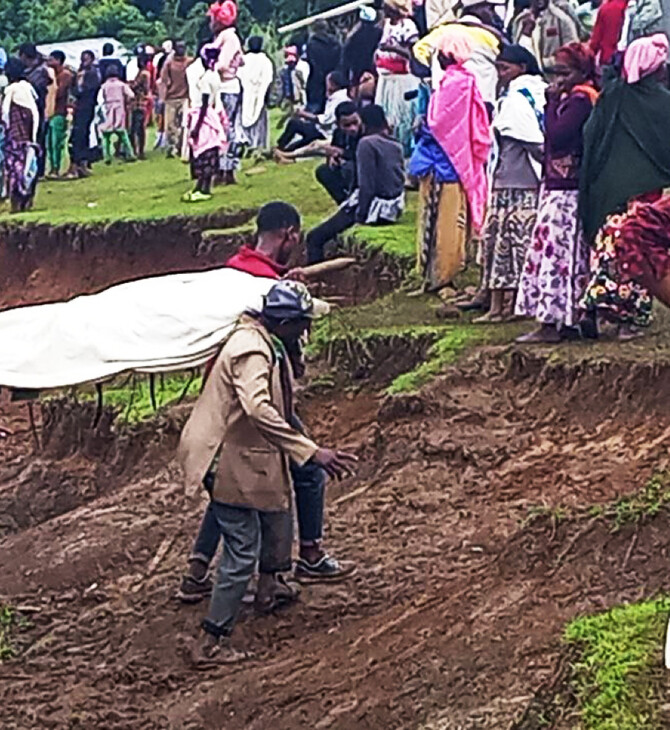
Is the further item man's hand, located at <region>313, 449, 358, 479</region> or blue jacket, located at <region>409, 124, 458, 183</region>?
blue jacket, located at <region>409, 124, 458, 183</region>

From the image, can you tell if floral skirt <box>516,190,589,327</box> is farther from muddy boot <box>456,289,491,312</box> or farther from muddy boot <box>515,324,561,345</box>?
muddy boot <box>456,289,491,312</box>

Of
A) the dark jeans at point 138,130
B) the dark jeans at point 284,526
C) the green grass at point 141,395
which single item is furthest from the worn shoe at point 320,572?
the dark jeans at point 138,130

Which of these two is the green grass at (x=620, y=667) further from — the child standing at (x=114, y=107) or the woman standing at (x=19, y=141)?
the child standing at (x=114, y=107)

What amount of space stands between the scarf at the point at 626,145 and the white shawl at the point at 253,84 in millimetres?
11512

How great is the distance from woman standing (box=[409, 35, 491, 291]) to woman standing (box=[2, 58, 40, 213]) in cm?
876

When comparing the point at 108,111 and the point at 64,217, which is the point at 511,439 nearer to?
the point at 64,217

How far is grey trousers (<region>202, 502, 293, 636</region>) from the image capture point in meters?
7.49

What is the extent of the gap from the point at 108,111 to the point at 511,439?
49.1 ft

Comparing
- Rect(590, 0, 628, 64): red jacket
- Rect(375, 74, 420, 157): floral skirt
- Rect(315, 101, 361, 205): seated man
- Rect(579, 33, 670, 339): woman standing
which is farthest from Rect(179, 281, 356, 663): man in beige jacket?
Rect(375, 74, 420, 157): floral skirt

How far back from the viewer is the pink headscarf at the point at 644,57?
30.0ft

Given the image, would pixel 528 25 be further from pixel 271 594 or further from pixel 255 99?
pixel 271 594

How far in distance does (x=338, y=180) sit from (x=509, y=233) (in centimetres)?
370

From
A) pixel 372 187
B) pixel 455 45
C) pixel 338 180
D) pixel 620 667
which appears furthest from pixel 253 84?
pixel 620 667

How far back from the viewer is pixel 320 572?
838 cm
